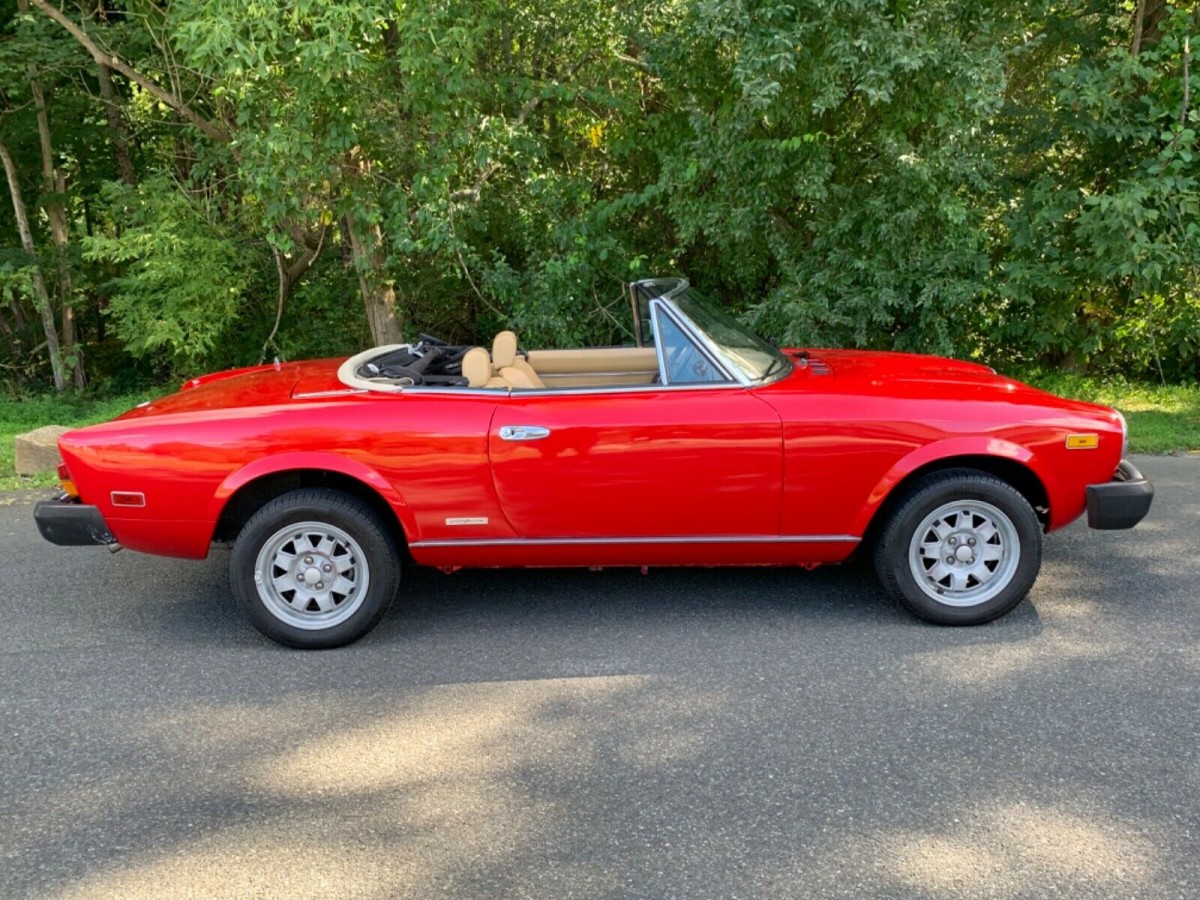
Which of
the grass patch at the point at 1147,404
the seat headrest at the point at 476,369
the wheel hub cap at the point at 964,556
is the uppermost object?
the seat headrest at the point at 476,369

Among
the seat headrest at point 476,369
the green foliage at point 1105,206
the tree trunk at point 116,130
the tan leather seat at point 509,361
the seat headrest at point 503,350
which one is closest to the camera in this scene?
the seat headrest at point 476,369

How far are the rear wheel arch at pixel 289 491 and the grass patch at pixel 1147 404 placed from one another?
224 inches

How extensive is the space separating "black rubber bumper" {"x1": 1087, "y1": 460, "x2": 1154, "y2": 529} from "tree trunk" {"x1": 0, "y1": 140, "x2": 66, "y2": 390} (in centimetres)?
1137

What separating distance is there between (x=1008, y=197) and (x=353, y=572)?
7336 millimetres

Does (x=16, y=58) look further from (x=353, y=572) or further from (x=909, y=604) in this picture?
(x=909, y=604)

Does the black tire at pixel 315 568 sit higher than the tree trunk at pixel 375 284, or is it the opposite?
the tree trunk at pixel 375 284

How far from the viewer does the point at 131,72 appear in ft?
32.8

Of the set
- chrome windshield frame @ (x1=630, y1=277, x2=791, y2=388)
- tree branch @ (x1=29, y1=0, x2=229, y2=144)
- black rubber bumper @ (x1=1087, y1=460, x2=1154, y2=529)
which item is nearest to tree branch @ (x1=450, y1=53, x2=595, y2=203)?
tree branch @ (x1=29, y1=0, x2=229, y2=144)

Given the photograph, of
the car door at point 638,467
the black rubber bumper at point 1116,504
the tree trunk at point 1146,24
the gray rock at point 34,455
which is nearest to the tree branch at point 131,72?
the gray rock at point 34,455

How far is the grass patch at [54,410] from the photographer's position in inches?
394

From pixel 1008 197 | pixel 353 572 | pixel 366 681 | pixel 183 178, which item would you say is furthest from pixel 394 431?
pixel 183 178

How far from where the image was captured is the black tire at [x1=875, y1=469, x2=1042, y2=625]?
14.3 feet

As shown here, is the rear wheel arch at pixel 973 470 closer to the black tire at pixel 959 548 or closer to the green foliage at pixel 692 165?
the black tire at pixel 959 548

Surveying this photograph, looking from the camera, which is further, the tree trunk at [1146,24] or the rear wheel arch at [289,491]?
the tree trunk at [1146,24]
